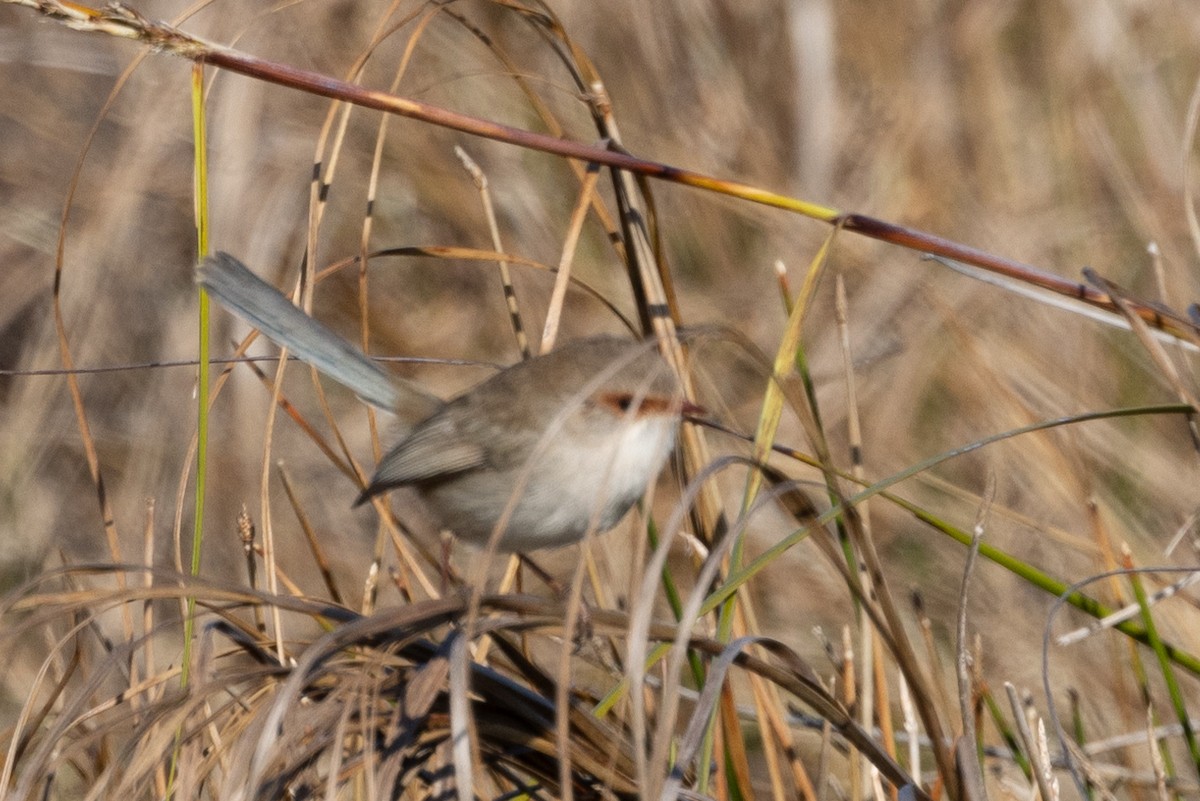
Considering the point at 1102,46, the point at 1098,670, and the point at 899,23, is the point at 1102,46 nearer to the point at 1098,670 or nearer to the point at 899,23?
the point at 899,23

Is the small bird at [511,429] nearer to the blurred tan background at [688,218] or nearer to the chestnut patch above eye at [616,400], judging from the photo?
the chestnut patch above eye at [616,400]

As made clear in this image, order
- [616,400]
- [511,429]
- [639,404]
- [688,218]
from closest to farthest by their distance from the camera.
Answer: [639,404]
[616,400]
[511,429]
[688,218]

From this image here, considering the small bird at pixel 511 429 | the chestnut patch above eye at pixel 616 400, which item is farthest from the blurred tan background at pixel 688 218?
the chestnut patch above eye at pixel 616 400

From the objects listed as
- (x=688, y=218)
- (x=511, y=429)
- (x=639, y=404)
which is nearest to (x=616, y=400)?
(x=511, y=429)

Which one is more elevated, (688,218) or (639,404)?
(688,218)

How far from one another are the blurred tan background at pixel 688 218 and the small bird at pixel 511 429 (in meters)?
1.67

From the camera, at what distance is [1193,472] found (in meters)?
4.96

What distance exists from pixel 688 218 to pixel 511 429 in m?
3.44

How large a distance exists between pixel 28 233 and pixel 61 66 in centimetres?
78

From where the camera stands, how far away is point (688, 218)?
6.49m

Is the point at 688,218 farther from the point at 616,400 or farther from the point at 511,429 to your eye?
the point at 616,400

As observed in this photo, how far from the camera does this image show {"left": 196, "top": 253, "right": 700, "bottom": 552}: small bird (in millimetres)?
2764

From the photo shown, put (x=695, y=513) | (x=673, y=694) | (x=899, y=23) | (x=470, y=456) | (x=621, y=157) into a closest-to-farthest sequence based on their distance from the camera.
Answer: (x=673, y=694)
(x=621, y=157)
(x=695, y=513)
(x=470, y=456)
(x=899, y=23)

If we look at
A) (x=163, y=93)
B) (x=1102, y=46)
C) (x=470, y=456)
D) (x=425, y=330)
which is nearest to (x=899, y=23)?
(x=1102, y=46)
